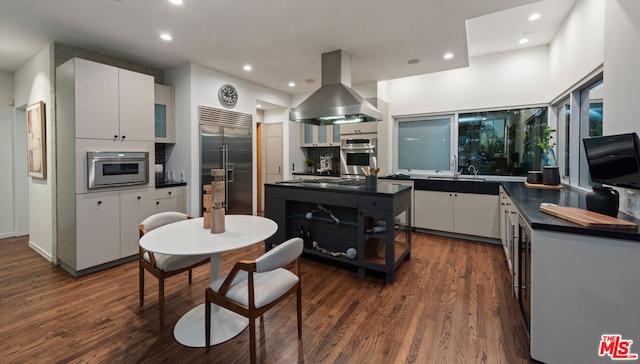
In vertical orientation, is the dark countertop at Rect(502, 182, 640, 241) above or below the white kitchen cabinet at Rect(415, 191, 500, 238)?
above

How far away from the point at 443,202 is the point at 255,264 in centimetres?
380

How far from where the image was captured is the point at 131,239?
352 centimetres

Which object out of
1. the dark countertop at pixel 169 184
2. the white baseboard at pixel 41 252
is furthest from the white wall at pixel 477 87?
the white baseboard at pixel 41 252

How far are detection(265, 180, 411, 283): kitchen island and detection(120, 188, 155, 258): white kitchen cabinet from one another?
5.27 ft

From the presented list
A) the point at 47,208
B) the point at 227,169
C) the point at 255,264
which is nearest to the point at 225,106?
the point at 227,169

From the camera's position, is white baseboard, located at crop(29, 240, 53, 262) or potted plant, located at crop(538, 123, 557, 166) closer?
white baseboard, located at crop(29, 240, 53, 262)

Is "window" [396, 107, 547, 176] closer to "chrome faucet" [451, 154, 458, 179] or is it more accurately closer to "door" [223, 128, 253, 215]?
"chrome faucet" [451, 154, 458, 179]

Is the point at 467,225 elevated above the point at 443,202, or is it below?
below

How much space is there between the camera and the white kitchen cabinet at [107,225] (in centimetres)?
310

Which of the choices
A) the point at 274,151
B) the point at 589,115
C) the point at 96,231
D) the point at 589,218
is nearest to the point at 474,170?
the point at 589,115

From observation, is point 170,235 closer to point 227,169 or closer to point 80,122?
point 80,122

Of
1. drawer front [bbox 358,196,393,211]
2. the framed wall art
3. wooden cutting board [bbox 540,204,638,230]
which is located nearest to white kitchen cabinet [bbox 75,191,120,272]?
the framed wall art

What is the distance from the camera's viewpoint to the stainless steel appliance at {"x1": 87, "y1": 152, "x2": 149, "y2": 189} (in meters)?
3.16

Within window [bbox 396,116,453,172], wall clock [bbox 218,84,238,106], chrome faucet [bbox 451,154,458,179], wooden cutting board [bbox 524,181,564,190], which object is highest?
wall clock [bbox 218,84,238,106]
